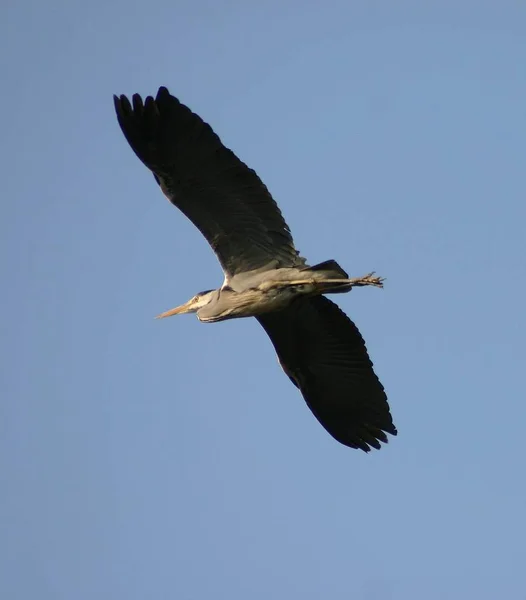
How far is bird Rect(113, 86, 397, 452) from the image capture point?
13734mm

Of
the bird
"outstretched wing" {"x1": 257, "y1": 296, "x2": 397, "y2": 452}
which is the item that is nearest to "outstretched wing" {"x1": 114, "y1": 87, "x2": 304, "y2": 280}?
the bird

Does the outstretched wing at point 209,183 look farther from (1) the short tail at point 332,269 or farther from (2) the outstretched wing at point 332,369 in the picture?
(2) the outstretched wing at point 332,369

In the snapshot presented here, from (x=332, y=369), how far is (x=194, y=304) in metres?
1.83

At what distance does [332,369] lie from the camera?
15633 mm

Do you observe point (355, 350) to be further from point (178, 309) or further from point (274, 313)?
point (178, 309)

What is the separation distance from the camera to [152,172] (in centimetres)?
1399

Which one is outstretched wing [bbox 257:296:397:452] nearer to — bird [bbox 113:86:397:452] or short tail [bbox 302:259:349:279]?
bird [bbox 113:86:397:452]

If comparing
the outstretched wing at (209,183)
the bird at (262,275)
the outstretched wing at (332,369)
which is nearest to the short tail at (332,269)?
the bird at (262,275)

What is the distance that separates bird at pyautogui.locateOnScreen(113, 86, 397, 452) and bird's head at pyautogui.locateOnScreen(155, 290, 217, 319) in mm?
14

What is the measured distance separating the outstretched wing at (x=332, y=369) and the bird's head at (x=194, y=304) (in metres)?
0.69

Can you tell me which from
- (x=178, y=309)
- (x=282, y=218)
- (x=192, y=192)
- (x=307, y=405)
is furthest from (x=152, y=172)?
(x=307, y=405)

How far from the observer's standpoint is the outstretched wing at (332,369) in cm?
1523

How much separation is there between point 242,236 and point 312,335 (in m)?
1.65

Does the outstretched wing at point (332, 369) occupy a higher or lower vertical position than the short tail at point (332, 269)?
lower
